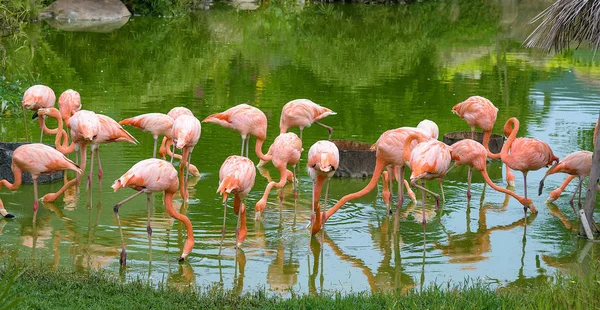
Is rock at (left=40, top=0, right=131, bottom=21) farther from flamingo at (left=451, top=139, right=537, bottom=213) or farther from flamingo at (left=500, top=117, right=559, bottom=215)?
flamingo at (left=500, top=117, right=559, bottom=215)

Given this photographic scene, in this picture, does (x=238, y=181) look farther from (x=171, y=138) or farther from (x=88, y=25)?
(x=88, y=25)

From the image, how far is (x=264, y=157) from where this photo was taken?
352 inches

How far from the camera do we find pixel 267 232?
752 centimetres

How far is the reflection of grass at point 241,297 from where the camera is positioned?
5.21 m

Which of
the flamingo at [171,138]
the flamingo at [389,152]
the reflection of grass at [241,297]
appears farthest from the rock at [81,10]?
the reflection of grass at [241,297]

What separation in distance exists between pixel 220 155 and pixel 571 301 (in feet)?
18.8

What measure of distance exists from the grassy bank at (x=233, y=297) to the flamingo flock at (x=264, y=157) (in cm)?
80

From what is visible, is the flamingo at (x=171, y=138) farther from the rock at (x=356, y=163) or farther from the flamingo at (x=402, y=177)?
the flamingo at (x=402, y=177)

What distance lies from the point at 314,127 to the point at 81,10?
1628 cm

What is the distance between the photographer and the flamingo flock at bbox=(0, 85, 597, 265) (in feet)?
21.9

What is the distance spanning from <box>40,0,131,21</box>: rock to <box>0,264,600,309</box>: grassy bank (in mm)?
21345

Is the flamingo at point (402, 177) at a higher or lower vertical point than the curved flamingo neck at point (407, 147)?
lower

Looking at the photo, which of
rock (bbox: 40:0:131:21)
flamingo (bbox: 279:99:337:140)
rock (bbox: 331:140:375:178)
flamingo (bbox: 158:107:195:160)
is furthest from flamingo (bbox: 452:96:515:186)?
rock (bbox: 40:0:131:21)

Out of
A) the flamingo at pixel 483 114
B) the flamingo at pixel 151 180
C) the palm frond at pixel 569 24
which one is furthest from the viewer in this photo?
the flamingo at pixel 483 114
